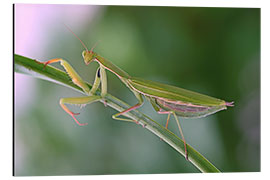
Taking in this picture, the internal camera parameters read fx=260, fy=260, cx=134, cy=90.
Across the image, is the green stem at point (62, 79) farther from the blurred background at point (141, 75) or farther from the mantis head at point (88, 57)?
the blurred background at point (141, 75)

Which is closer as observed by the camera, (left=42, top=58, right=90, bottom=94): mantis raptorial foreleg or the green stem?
the green stem

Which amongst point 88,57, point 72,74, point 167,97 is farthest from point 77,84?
point 167,97

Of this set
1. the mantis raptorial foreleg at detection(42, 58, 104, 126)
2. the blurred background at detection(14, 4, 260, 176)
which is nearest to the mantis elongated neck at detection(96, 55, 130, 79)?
the mantis raptorial foreleg at detection(42, 58, 104, 126)

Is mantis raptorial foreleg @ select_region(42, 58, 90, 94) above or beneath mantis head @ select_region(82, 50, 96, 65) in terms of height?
beneath

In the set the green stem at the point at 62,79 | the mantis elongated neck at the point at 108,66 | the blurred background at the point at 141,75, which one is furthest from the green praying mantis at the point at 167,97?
the blurred background at the point at 141,75

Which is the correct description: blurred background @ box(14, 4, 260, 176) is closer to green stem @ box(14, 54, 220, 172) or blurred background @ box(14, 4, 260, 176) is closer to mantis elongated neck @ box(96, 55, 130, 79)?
mantis elongated neck @ box(96, 55, 130, 79)

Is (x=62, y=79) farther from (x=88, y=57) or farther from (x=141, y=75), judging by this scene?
(x=141, y=75)

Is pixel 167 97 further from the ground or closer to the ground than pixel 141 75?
closer to the ground

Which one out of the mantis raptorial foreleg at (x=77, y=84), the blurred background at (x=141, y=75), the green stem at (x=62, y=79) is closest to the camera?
the green stem at (x=62, y=79)

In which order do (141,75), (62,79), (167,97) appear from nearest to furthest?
(62,79)
(167,97)
(141,75)
